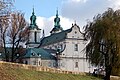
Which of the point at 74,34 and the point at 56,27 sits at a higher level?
the point at 56,27

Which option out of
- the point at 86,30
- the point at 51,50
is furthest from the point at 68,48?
the point at 86,30

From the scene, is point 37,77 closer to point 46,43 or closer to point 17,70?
point 17,70

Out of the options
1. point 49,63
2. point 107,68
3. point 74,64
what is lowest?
point 74,64

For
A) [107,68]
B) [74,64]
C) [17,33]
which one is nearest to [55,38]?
[74,64]

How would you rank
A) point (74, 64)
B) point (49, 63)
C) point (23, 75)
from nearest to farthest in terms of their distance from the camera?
1. point (23, 75)
2. point (49, 63)
3. point (74, 64)

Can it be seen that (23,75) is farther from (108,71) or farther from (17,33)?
(17,33)

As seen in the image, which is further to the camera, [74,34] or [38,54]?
[74,34]

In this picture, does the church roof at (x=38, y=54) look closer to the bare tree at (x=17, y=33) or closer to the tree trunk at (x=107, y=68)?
the bare tree at (x=17, y=33)

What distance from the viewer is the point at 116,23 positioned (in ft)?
123

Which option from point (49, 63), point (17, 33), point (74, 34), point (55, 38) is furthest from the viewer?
point (55, 38)

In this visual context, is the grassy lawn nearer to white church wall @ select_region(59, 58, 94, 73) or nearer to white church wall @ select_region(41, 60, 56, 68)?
white church wall @ select_region(59, 58, 94, 73)

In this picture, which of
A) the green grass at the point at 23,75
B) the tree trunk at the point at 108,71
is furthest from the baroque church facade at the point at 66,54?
the green grass at the point at 23,75

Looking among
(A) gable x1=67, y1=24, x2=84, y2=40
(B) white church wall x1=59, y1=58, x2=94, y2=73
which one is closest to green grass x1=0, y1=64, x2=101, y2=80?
(B) white church wall x1=59, y1=58, x2=94, y2=73

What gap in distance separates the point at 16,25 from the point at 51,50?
4122cm
